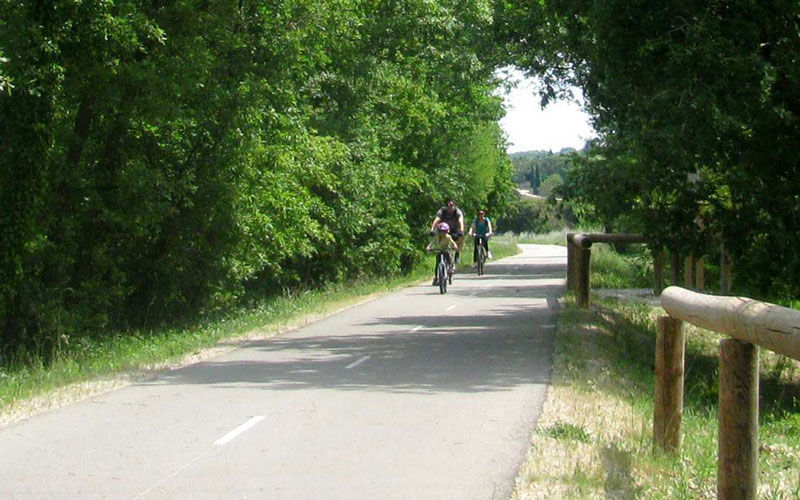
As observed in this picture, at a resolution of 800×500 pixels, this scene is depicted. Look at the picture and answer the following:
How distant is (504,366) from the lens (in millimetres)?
15188

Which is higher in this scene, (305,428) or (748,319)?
(748,319)

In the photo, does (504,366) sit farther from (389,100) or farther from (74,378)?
(389,100)

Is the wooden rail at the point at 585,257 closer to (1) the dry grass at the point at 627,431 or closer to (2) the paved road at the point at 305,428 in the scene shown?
(1) the dry grass at the point at 627,431

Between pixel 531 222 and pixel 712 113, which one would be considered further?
pixel 531 222

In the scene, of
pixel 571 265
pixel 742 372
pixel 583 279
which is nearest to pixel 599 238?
pixel 583 279

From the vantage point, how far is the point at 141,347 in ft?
61.8

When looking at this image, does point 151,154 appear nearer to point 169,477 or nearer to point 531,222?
point 169,477

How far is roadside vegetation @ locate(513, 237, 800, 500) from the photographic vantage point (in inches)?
332

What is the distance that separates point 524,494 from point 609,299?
19.6 meters

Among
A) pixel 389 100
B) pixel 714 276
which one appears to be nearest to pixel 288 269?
pixel 389 100

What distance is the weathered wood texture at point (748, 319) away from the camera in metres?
6.46

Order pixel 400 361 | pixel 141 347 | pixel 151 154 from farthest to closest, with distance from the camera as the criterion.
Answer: pixel 151 154, pixel 141 347, pixel 400 361

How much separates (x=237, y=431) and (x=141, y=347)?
8653 mm

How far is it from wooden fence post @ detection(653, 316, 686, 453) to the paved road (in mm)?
1101
